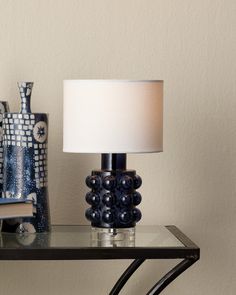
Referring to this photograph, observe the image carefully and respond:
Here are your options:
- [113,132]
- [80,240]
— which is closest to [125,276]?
[80,240]

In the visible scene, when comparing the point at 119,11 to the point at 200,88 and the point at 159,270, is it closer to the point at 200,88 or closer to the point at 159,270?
the point at 200,88

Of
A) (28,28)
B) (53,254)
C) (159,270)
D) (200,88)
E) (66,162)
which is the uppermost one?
(28,28)

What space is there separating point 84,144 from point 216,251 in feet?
1.64

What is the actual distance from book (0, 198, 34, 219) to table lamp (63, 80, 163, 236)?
115 mm

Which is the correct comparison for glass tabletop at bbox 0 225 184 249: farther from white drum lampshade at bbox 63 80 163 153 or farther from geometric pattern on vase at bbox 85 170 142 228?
white drum lampshade at bbox 63 80 163 153

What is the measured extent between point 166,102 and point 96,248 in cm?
50

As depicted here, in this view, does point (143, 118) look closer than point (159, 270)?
Yes

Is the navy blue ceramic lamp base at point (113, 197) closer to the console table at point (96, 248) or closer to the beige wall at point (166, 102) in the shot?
the console table at point (96, 248)

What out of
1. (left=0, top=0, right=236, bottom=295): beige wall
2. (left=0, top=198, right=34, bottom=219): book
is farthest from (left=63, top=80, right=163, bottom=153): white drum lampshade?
(left=0, top=0, right=236, bottom=295): beige wall

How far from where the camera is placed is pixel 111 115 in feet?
4.52

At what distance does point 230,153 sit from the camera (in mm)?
1723

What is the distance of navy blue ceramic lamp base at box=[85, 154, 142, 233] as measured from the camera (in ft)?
4.61

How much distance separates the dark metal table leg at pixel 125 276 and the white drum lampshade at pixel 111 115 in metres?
0.31

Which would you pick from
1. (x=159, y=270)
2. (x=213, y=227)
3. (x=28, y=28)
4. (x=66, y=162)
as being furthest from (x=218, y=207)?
(x=28, y=28)
